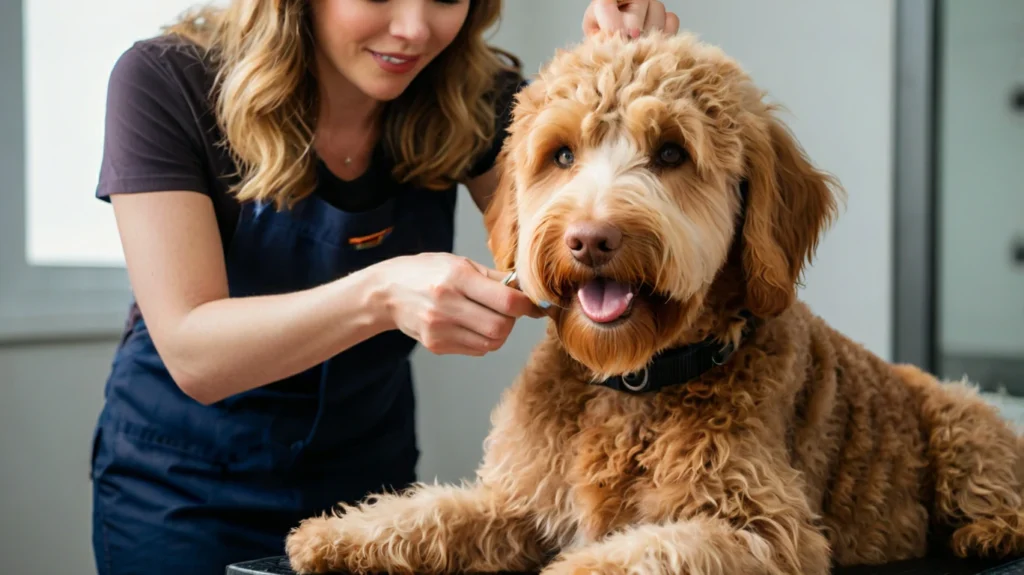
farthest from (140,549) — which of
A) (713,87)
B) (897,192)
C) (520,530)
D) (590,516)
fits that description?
(897,192)

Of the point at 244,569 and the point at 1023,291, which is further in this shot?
the point at 1023,291

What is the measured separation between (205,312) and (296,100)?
16.9 inches

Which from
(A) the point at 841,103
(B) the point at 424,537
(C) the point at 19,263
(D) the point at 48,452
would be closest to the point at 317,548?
(B) the point at 424,537

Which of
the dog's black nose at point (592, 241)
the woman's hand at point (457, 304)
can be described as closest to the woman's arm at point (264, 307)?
the woman's hand at point (457, 304)

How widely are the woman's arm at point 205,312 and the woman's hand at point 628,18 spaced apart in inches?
20.2

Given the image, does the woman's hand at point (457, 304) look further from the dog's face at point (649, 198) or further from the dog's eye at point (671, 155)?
the dog's eye at point (671, 155)

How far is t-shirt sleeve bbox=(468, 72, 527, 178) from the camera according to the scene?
1779 mm

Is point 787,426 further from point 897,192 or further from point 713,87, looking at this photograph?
point 897,192

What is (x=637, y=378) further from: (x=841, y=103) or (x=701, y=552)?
(x=841, y=103)

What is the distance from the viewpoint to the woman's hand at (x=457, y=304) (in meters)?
1.11

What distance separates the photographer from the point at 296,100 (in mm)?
1604

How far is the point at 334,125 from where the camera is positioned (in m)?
1.69

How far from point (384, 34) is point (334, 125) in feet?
0.84

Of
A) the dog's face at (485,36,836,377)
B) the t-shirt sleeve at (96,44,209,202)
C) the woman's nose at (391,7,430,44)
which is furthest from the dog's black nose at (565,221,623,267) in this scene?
the t-shirt sleeve at (96,44,209,202)
